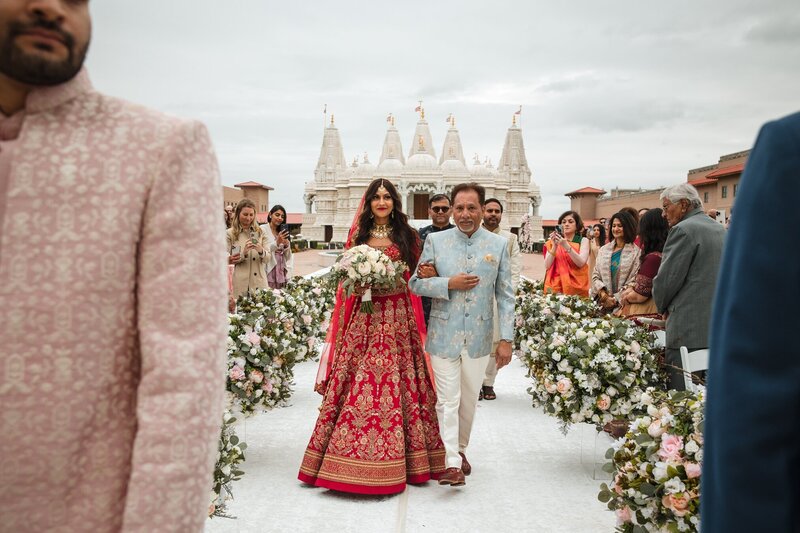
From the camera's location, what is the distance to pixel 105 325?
4.63ft

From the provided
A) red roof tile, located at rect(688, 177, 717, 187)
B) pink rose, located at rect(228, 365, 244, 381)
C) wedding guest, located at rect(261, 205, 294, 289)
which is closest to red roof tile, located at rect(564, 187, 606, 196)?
red roof tile, located at rect(688, 177, 717, 187)

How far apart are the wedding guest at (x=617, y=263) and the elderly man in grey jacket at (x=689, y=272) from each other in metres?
1.74

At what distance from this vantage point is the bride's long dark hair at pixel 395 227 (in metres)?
5.18

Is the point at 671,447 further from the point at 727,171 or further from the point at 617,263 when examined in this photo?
the point at 727,171

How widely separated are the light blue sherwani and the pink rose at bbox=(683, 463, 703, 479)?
190cm

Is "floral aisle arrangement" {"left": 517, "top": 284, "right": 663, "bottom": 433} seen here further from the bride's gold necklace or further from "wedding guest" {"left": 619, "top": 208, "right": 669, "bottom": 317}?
the bride's gold necklace

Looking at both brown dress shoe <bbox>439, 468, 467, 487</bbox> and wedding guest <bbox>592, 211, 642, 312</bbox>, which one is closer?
brown dress shoe <bbox>439, 468, 467, 487</bbox>

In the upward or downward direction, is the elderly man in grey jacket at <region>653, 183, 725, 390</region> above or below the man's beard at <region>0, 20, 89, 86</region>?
below

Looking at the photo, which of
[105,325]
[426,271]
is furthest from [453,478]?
Result: [105,325]

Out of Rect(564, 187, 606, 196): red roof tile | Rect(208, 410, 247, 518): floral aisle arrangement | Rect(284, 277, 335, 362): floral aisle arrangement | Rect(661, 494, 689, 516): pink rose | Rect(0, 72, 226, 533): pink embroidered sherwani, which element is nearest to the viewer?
Rect(0, 72, 226, 533): pink embroidered sherwani

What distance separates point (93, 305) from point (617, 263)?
618 cm

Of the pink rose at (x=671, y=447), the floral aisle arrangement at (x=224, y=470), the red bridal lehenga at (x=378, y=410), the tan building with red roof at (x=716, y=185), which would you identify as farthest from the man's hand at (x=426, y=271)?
the tan building with red roof at (x=716, y=185)

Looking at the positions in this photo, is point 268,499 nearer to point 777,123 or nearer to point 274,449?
point 274,449

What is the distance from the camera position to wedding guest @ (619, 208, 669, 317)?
19.0 feet
